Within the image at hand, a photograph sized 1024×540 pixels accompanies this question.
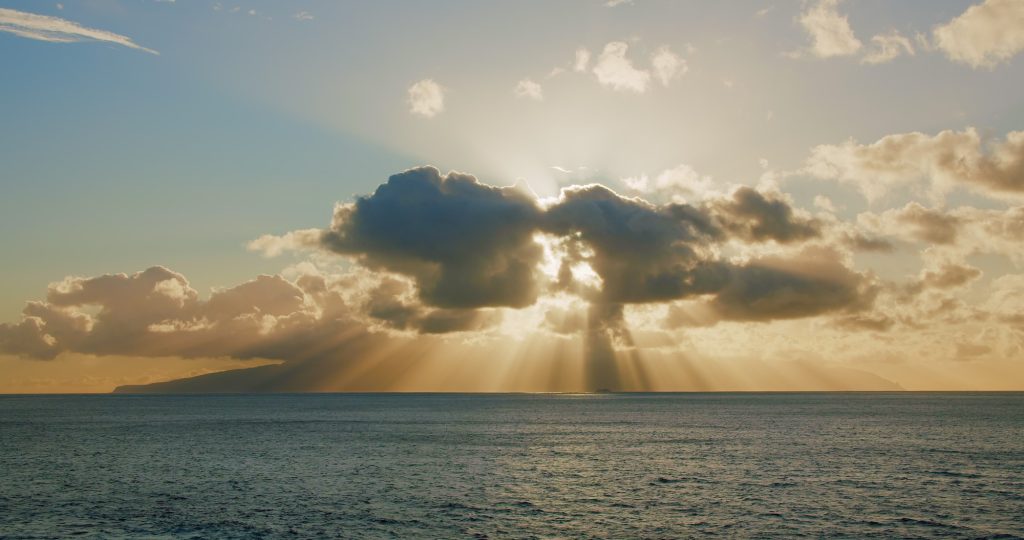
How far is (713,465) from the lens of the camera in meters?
98.1

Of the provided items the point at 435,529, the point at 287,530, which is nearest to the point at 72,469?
the point at 287,530

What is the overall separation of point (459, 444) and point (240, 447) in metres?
34.9

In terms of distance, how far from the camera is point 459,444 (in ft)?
443

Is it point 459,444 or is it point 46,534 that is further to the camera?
→ point 459,444

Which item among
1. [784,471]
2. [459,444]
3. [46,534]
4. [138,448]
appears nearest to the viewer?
[46,534]

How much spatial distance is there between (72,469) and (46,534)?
4425 cm

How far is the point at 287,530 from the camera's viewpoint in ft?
189

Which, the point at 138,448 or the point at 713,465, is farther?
the point at 138,448

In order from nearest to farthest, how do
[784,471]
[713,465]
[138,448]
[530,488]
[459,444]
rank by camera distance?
1. [530,488]
2. [784,471]
3. [713,465]
4. [138,448]
5. [459,444]

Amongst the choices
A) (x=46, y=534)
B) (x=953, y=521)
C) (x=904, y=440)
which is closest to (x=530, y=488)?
(x=953, y=521)

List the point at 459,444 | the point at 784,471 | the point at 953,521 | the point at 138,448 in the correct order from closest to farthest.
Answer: the point at 953,521 → the point at 784,471 → the point at 138,448 → the point at 459,444

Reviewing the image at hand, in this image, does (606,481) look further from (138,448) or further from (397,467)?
(138,448)

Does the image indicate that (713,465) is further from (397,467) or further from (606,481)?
(397,467)

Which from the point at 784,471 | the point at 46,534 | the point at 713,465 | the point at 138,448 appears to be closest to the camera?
the point at 46,534
